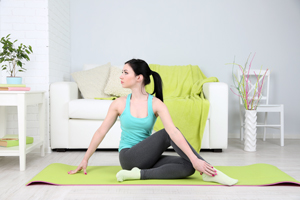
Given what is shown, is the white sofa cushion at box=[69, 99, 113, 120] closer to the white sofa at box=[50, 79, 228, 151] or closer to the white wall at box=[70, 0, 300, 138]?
the white sofa at box=[50, 79, 228, 151]

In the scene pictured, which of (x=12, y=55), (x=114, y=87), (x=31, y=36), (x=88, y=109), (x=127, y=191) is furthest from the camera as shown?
(x=114, y=87)

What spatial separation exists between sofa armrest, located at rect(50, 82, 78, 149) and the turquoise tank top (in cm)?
119

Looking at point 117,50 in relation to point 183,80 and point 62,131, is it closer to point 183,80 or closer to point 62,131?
point 183,80

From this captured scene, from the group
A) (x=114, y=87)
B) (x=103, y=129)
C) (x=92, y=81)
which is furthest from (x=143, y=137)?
(x=92, y=81)

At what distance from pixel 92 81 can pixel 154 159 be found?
1.78 meters

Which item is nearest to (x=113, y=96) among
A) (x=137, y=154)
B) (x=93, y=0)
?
(x=93, y=0)

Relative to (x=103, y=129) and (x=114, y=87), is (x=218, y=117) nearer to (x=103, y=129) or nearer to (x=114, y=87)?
(x=114, y=87)

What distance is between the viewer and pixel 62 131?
291 cm

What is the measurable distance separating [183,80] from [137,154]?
1882 millimetres

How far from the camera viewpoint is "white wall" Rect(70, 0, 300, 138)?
3.87 meters

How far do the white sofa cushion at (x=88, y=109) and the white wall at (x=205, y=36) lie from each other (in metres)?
1.13

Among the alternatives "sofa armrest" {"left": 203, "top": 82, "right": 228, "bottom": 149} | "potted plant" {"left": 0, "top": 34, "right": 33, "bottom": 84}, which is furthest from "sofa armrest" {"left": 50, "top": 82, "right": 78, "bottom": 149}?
"sofa armrest" {"left": 203, "top": 82, "right": 228, "bottom": 149}

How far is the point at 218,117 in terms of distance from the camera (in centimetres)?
290

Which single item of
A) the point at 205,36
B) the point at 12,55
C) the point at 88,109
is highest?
the point at 205,36
